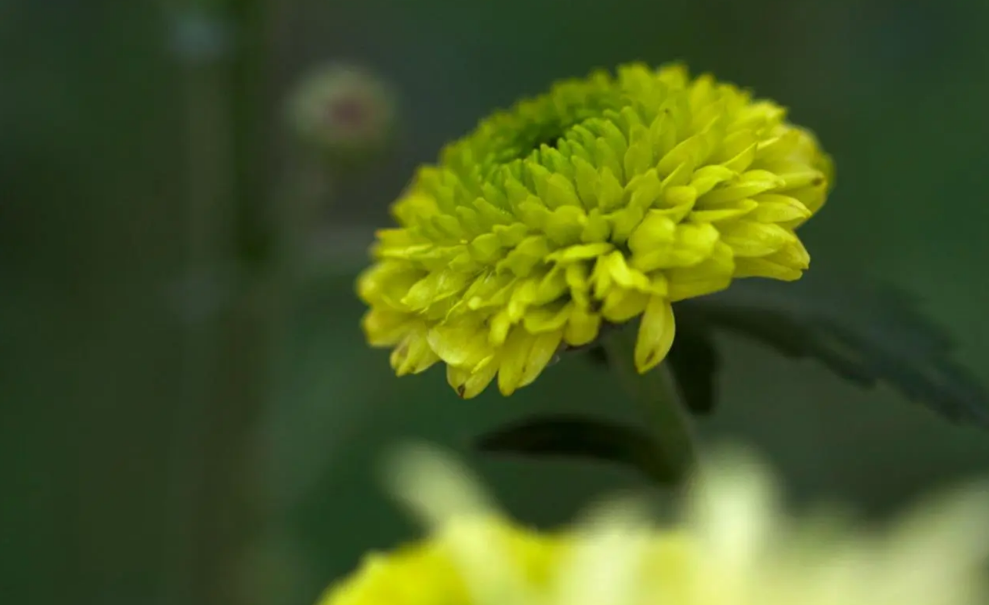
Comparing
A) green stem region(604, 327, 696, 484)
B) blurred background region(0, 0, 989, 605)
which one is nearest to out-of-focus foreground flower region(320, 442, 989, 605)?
green stem region(604, 327, 696, 484)

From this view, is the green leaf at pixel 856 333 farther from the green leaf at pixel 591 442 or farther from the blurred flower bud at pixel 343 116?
the blurred flower bud at pixel 343 116

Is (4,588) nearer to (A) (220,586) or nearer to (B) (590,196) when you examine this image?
(A) (220,586)

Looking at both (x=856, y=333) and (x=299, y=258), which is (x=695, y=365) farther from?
(x=299, y=258)

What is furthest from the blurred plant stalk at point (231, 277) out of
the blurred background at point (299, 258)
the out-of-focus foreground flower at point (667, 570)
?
the out-of-focus foreground flower at point (667, 570)

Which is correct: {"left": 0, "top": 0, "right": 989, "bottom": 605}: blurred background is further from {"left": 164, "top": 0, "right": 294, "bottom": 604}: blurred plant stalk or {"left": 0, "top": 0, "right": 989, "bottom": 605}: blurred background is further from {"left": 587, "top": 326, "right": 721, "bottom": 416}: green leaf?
{"left": 587, "top": 326, "right": 721, "bottom": 416}: green leaf

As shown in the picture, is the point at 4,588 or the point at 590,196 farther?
the point at 4,588

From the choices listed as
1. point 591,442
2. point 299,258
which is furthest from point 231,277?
point 591,442

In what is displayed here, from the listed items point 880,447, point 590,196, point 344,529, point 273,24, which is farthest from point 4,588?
point 590,196
